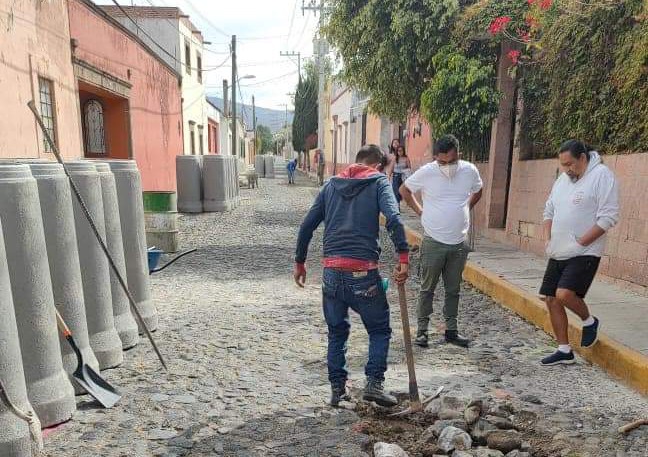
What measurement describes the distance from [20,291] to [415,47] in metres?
7.58

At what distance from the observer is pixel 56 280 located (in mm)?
3314

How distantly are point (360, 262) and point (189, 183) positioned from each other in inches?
446

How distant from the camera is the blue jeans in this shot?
10.4 ft

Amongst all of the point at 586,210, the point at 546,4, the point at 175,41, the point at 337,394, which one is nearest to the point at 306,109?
the point at 175,41

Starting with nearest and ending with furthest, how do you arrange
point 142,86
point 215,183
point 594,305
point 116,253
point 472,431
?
point 472,431
point 116,253
point 594,305
point 142,86
point 215,183

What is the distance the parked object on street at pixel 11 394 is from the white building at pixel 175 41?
668 inches

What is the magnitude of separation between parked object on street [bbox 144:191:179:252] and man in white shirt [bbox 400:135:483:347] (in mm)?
4832

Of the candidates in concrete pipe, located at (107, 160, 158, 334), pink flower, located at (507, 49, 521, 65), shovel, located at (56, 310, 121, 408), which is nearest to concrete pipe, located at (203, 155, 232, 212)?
pink flower, located at (507, 49, 521, 65)

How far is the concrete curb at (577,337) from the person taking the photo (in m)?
3.61

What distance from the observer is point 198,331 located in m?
4.68

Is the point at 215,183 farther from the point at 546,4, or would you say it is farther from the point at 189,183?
the point at 546,4

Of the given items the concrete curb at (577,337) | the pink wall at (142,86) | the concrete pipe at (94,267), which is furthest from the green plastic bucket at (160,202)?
the concrete curb at (577,337)

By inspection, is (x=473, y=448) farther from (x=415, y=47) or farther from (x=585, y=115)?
(x=415, y=47)

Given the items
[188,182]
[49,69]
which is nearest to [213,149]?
[188,182]
